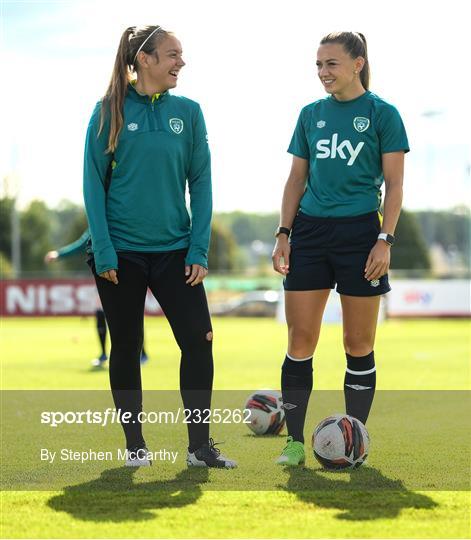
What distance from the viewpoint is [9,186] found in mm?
55594

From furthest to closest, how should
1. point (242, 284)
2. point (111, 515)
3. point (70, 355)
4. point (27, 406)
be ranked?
point (242, 284) → point (70, 355) → point (27, 406) → point (111, 515)

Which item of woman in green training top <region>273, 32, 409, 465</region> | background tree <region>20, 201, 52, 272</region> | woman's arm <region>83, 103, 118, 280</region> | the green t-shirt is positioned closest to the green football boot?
woman in green training top <region>273, 32, 409, 465</region>

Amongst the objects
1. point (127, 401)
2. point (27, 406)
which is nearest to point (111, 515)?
point (127, 401)

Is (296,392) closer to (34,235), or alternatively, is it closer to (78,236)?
(78,236)

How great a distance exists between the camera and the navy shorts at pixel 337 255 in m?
5.51

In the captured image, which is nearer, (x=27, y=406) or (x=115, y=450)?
(x=115, y=450)

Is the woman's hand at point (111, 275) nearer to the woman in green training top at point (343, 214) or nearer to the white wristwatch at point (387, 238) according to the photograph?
the woman in green training top at point (343, 214)

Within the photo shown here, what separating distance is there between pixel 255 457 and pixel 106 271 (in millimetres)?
1380

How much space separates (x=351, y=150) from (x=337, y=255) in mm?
562

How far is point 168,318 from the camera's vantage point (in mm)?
5387

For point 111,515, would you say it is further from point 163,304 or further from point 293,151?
point 293,151

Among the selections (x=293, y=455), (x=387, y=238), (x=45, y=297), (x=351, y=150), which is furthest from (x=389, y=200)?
(x=45, y=297)

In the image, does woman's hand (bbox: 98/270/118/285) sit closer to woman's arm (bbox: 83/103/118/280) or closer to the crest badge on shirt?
woman's arm (bbox: 83/103/118/280)

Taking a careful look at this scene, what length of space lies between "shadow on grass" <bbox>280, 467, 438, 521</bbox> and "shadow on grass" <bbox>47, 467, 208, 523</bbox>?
48 cm
